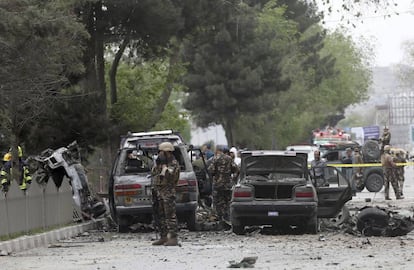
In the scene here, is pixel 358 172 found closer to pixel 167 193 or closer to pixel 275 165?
pixel 275 165

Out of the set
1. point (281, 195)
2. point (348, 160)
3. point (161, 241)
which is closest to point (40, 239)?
point (161, 241)

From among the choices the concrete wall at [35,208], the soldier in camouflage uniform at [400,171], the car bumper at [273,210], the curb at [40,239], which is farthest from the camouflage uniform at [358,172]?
the car bumper at [273,210]

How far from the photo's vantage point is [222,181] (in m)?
24.0

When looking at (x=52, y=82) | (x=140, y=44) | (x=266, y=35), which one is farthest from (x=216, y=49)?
(x=52, y=82)

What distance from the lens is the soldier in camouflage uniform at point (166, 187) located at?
714 inches

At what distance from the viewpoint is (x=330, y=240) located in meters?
18.7

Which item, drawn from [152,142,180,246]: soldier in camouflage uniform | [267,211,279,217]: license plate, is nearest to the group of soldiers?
[152,142,180,246]: soldier in camouflage uniform

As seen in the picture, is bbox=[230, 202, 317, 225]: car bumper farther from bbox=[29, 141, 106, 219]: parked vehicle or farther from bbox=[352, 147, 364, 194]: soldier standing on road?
bbox=[352, 147, 364, 194]: soldier standing on road

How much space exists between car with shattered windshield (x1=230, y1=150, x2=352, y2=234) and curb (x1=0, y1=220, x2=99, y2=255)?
3457mm

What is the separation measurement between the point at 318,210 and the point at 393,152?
17585 millimetres

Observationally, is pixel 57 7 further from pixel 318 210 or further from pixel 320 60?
pixel 320 60

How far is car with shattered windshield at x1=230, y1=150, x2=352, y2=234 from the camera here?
20188mm

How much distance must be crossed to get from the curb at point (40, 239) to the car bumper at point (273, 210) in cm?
349

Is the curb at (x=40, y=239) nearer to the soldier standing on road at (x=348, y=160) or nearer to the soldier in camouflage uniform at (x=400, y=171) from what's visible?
the soldier in camouflage uniform at (x=400, y=171)
